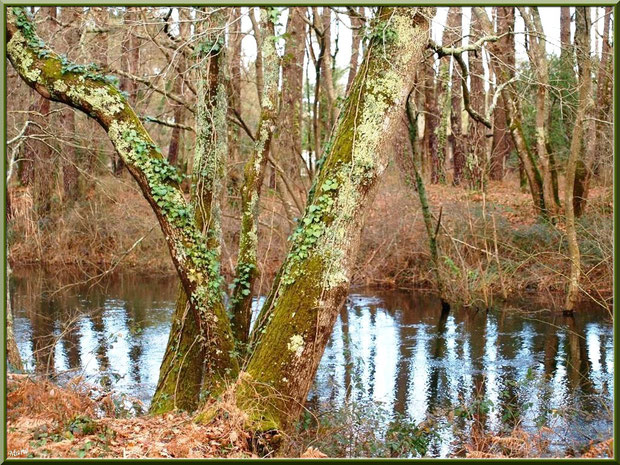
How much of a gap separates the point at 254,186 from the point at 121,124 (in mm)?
2143

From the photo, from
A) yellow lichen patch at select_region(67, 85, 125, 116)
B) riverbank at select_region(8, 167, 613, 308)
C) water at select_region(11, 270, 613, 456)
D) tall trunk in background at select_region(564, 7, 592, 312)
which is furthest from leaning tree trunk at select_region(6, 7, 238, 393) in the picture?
tall trunk in background at select_region(564, 7, 592, 312)

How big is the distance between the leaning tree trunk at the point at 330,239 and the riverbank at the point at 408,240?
7.89 m

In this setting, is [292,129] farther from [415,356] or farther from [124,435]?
[124,435]

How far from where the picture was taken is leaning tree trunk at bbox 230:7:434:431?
5.69 m

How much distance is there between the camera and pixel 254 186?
7.98m

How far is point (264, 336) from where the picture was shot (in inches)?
229

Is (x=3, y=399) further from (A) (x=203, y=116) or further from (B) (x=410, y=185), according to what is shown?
(B) (x=410, y=185)

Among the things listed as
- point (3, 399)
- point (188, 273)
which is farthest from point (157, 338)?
point (3, 399)

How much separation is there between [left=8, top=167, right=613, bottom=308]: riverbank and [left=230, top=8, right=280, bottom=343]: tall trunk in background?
5.73 meters

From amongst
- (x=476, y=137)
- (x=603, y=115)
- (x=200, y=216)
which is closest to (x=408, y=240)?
(x=476, y=137)

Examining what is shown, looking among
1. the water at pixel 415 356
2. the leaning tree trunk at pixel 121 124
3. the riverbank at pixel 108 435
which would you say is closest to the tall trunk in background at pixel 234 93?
the water at pixel 415 356

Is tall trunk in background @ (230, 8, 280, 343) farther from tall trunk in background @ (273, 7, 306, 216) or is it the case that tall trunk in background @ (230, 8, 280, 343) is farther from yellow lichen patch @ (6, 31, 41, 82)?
tall trunk in background @ (273, 7, 306, 216)

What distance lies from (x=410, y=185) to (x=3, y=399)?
1451 centimetres

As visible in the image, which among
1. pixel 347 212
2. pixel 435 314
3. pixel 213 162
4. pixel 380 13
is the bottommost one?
pixel 435 314
